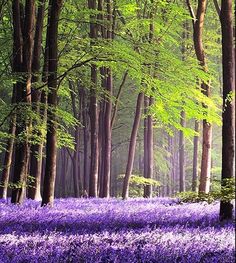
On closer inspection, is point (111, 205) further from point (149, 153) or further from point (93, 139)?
point (149, 153)

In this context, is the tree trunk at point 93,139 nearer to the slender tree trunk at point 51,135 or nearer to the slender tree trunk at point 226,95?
the slender tree trunk at point 51,135

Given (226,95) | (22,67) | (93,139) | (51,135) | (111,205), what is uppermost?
(22,67)

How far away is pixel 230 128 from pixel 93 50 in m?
3.71

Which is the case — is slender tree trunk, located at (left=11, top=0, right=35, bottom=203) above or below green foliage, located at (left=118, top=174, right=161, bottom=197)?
above

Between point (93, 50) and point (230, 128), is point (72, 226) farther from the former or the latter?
point (93, 50)

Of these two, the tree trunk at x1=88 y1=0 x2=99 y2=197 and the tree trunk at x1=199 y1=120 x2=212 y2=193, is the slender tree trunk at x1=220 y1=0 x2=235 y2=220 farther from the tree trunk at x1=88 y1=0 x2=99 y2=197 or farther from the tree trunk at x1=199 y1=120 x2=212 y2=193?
the tree trunk at x1=88 y1=0 x2=99 y2=197

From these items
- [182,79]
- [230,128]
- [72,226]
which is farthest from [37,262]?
[182,79]

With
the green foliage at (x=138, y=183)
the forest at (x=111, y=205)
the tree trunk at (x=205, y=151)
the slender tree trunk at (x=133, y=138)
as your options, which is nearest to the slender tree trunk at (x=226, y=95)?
the forest at (x=111, y=205)

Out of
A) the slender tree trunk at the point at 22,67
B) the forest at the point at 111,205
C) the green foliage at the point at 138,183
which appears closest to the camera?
the forest at the point at 111,205

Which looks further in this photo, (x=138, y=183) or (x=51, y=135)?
(x=138, y=183)

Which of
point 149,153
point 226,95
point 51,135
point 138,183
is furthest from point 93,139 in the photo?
point 226,95

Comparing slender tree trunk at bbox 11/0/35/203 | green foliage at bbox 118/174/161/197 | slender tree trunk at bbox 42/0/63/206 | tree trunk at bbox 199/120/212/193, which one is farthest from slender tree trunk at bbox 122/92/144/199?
slender tree trunk at bbox 42/0/63/206

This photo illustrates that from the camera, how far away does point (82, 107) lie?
104 feet

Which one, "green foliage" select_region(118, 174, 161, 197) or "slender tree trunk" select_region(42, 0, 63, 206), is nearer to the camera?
"slender tree trunk" select_region(42, 0, 63, 206)
